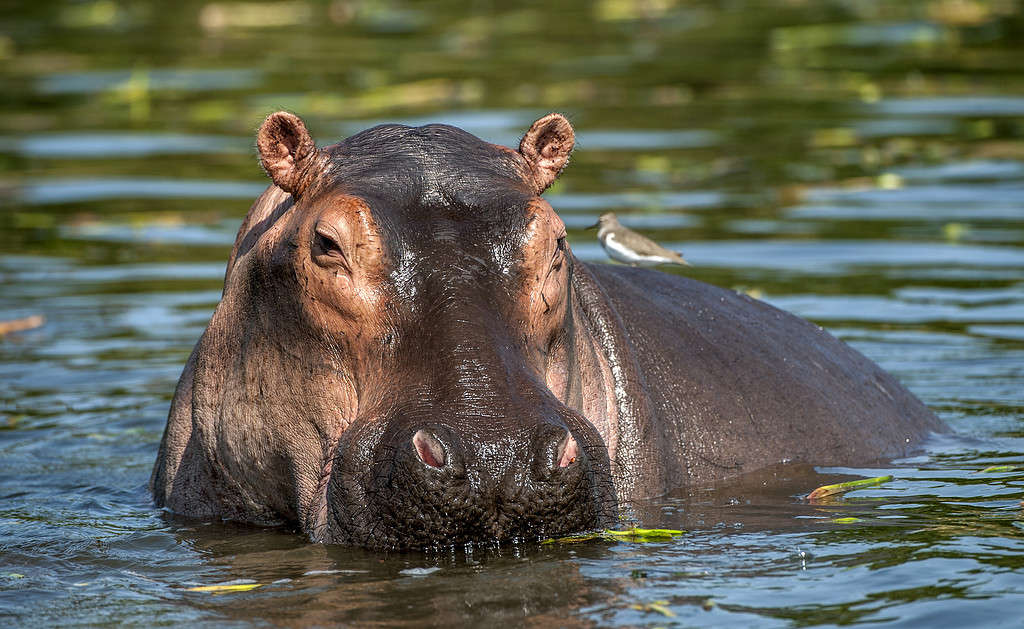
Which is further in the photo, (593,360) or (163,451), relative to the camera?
(163,451)

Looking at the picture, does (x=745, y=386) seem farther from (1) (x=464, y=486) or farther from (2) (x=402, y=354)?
(1) (x=464, y=486)

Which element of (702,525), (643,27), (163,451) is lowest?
(702,525)

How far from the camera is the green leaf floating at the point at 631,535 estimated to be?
Result: 5965mm

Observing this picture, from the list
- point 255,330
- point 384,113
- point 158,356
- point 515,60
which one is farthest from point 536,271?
point 515,60

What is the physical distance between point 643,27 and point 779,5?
276 centimetres

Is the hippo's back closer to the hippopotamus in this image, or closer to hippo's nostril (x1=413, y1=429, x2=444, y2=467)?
the hippopotamus

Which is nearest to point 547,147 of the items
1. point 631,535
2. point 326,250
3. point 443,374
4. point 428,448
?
point 326,250

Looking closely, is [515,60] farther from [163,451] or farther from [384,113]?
[163,451]

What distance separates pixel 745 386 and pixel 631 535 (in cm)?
181

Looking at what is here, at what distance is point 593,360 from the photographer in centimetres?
710

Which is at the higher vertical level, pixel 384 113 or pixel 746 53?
pixel 746 53

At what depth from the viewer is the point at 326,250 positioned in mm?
6207

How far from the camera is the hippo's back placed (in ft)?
25.3

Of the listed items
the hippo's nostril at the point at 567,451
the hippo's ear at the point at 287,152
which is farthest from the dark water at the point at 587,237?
the hippo's ear at the point at 287,152
